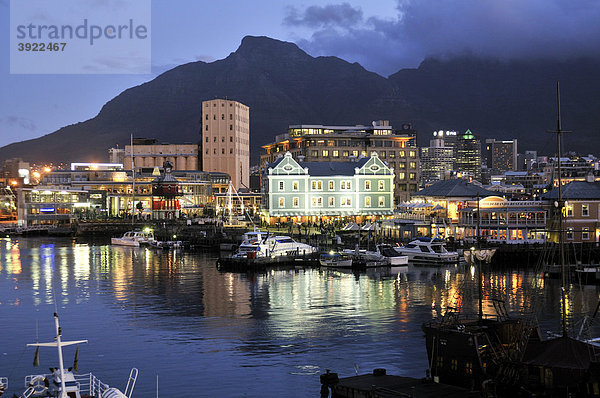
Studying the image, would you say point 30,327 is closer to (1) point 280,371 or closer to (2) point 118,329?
(2) point 118,329

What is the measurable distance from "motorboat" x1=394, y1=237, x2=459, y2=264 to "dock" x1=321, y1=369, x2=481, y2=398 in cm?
5407

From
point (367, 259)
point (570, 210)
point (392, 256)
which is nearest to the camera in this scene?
point (367, 259)

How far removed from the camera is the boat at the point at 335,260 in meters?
77.7

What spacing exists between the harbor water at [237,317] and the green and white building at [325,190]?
35914 mm

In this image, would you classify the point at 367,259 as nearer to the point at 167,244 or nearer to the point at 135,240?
the point at 167,244

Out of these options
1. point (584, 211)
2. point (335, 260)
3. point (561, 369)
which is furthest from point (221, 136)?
point (561, 369)

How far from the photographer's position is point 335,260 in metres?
78.6

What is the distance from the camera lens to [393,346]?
37.6 meters

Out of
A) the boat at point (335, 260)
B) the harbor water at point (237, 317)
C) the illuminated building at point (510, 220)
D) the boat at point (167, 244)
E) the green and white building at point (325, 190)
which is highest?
the green and white building at point (325, 190)

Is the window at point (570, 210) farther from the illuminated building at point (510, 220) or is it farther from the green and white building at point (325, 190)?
the green and white building at point (325, 190)

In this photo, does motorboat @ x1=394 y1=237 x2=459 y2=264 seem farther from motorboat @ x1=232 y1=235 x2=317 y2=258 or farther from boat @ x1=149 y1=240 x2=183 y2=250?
boat @ x1=149 y1=240 x2=183 y2=250

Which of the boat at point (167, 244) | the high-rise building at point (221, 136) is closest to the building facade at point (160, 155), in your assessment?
the high-rise building at point (221, 136)

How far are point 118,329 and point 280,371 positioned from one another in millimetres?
14682

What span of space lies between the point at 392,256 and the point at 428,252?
15.8ft
